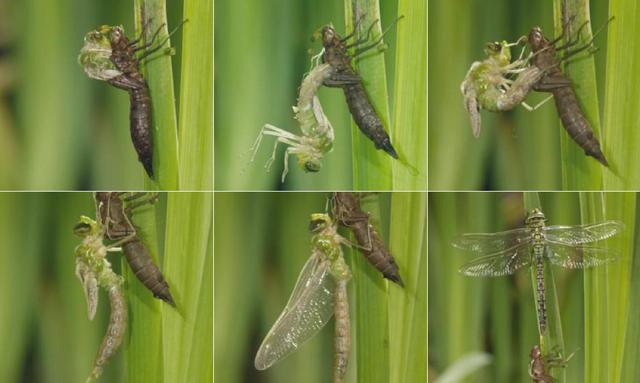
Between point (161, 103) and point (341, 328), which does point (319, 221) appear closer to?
point (341, 328)

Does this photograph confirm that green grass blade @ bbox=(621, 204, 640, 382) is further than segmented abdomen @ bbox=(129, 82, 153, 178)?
Yes

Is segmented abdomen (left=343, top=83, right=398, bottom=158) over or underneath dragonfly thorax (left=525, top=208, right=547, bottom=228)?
over

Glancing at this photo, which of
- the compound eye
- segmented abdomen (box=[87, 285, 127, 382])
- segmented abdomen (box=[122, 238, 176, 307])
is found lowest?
segmented abdomen (box=[87, 285, 127, 382])

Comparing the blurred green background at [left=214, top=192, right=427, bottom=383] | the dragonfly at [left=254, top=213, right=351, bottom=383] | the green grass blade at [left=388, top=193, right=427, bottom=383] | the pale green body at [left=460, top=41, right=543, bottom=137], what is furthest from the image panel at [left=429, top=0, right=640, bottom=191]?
the dragonfly at [left=254, top=213, right=351, bottom=383]

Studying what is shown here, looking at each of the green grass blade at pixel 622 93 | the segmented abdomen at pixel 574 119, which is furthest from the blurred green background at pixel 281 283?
the green grass blade at pixel 622 93

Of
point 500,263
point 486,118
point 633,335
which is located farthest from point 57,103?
point 633,335

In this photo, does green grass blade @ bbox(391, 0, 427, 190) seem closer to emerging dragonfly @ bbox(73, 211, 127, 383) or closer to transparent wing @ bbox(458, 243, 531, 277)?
transparent wing @ bbox(458, 243, 531, 277)
